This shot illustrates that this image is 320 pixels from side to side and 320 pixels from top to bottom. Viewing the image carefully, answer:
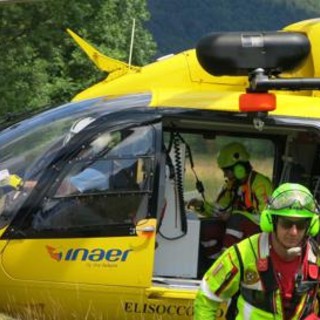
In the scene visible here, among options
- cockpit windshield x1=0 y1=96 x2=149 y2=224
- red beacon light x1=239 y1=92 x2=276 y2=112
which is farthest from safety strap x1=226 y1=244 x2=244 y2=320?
cockpit windshield x1=0 y1=96 x2=149 y2=224

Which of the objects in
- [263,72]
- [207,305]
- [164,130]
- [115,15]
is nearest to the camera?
[207,305]

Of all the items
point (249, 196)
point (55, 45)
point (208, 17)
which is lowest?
point (208, 17)

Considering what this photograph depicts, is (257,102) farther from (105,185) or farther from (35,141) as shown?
(35,141)

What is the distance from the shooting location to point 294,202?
3660mm

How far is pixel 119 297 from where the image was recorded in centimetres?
562

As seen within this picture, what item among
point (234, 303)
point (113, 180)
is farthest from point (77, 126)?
point (234, 303)

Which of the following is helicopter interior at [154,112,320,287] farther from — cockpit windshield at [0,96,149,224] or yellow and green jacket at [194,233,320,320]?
yellow and green jacket at [194,233,320,320]

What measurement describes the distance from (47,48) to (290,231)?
19066 millimetres

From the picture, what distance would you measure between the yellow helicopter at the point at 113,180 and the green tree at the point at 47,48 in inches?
545

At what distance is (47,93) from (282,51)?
16.8m

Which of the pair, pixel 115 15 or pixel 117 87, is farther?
pixel 115 15

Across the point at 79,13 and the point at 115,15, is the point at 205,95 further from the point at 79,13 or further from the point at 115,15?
the point at 115,15

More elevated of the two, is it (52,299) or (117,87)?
(117,87)

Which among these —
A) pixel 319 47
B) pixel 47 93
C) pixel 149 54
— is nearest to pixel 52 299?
pixel 319 47
